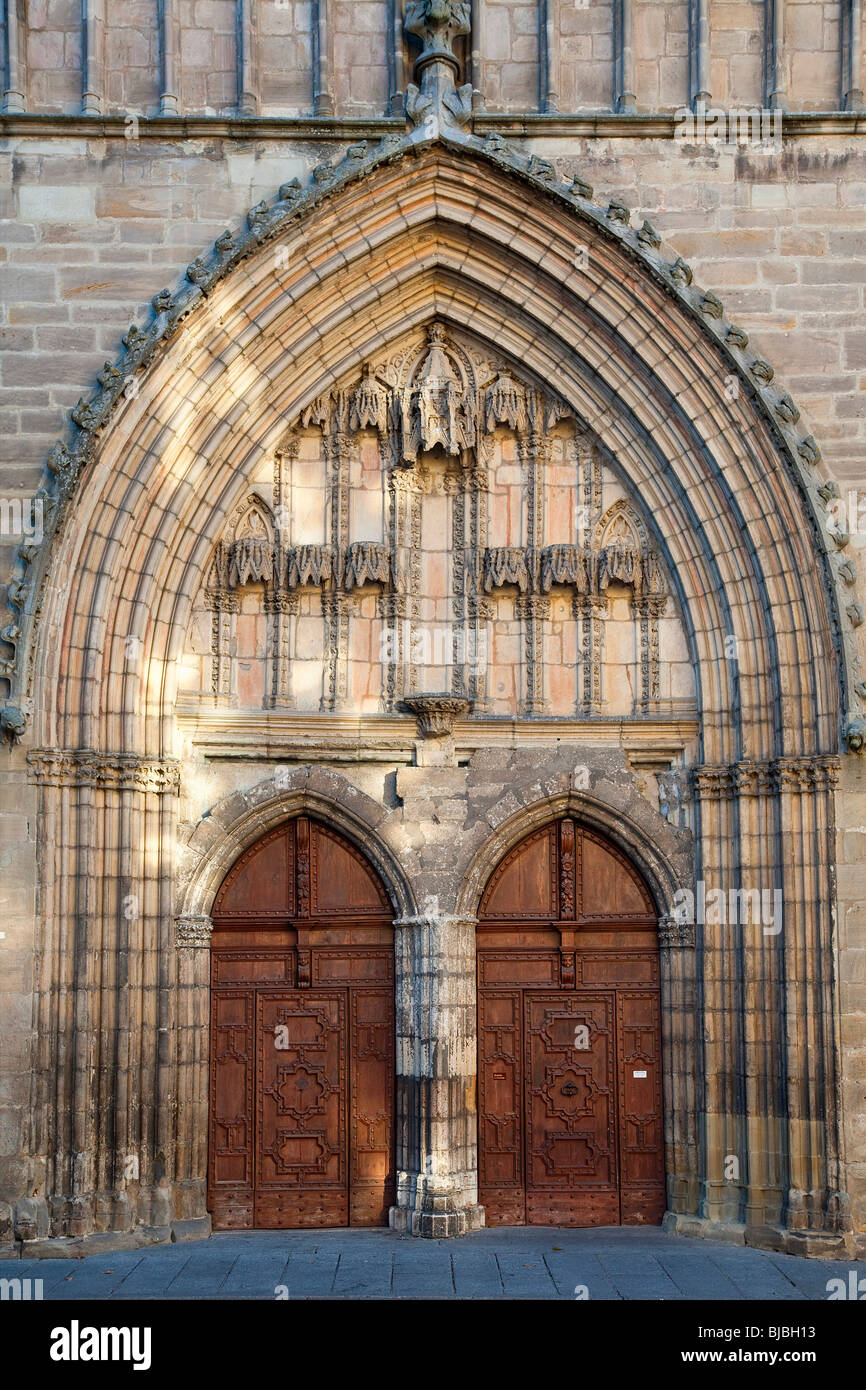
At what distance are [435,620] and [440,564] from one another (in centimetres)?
43

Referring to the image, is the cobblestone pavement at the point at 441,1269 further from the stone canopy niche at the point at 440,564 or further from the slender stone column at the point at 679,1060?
the stone canopy niche at the point at 440,564

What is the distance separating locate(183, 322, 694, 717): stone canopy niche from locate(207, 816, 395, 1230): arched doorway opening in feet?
4.44

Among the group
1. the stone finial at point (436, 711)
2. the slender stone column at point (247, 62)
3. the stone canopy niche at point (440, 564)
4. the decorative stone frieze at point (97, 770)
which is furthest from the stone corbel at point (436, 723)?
the slender stone column at point (247, 62)

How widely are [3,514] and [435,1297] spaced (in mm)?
5768

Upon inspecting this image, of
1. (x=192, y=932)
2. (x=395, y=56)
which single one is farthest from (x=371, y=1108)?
(x=395, y=56)

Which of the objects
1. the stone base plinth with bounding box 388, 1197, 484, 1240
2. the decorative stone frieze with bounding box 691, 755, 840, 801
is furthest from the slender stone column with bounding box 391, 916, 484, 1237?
the decorative stone frieze with bounding box 691, 755, 840, 801

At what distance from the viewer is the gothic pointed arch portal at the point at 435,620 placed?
1059cm

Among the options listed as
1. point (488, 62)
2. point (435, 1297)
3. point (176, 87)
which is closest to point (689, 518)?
point (488, 62)

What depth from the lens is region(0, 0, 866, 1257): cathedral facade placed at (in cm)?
1064

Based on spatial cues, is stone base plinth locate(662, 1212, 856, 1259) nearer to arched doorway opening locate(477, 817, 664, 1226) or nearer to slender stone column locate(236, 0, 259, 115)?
arched doorway opening locate(477, 817, 664, 1226)

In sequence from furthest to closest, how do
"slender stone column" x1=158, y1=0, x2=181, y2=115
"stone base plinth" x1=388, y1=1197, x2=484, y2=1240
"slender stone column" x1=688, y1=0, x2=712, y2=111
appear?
"slender stone column" x1=688, y1=0, x2=712, y2=111 < "slender stone column" x1=158, y1=0, x2=181, y2=115 < "stone base plinth" x1=388, y1=1197, x2=484, y2=1240

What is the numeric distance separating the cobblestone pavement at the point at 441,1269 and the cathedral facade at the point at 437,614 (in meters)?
0.32

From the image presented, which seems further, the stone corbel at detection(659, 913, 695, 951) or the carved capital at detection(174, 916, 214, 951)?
the stone corbel at detection(659, 913, 695, 951)

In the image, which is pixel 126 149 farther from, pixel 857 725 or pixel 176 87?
pixel 857 725
